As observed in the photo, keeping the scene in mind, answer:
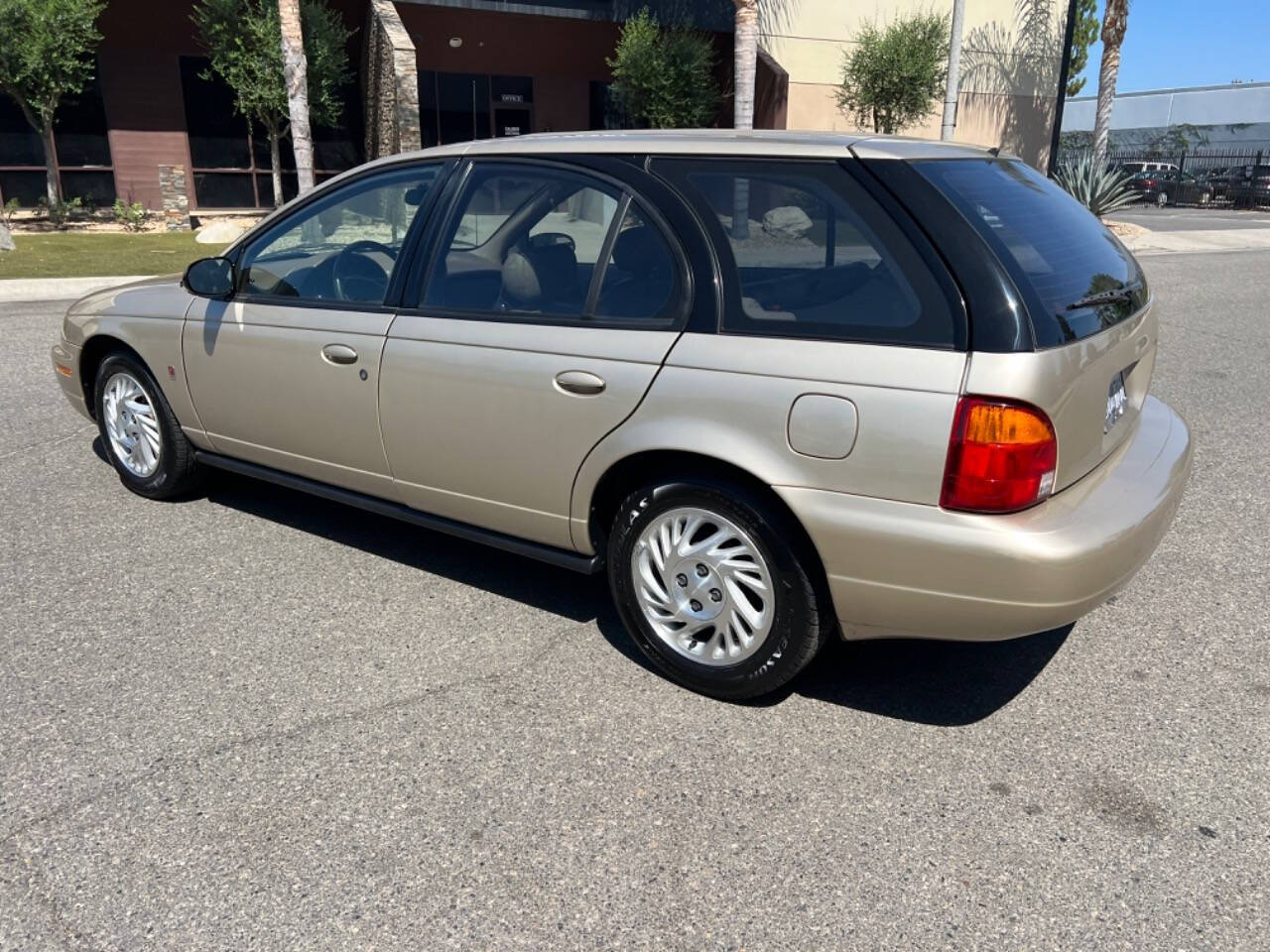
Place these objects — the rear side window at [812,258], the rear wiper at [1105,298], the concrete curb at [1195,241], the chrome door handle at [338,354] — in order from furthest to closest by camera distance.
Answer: the concrete curb at [1195,241], the chrome door handle at [338,354], the rear wiper at [1105,298], the rear side window at [812,258]

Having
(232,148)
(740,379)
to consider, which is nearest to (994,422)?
(740,379)

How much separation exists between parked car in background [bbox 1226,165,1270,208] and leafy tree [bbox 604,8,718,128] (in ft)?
75.0

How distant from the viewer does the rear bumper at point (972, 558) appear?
2695mm

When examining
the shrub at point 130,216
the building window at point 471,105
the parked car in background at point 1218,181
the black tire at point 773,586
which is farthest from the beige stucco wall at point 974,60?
the black tire at point 773,586

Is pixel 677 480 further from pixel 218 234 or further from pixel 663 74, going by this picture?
pixel 663 74

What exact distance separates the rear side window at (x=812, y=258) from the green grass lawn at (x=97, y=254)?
42.6 feet

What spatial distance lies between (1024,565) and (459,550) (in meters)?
2.58

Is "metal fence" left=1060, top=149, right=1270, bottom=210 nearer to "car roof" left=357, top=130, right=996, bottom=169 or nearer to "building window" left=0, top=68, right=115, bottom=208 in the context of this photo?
"building window" left=0, top=68, right=115, bottom=208

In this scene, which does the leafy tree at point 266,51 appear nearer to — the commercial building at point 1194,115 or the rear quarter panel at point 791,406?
the rear quarter panel at point 791,406

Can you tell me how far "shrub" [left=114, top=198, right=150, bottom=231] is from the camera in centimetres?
2185

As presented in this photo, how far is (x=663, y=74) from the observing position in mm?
21641

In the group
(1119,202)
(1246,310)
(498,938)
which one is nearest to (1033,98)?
(1119,202)

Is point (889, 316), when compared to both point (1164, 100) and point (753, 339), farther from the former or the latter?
point (1164, 100)

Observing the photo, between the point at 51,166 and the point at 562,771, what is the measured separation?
23039 mm
